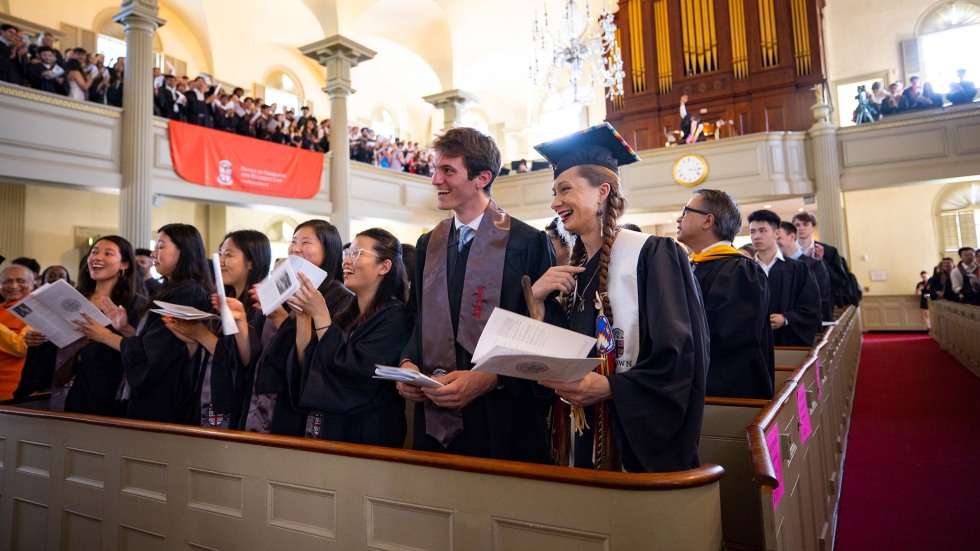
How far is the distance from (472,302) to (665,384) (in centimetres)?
67

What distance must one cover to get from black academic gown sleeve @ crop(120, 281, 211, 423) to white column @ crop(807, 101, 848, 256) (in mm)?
10202

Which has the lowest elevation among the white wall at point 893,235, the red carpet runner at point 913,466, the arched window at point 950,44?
the red carpet runner at point 913,466

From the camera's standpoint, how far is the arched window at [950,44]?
13328 mm

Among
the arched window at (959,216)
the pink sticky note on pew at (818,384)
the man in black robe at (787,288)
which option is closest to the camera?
the pink sticky note on pew at (818,384)

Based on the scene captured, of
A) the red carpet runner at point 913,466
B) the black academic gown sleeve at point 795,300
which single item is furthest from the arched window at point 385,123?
the black academic gown sleeve at point 795,300

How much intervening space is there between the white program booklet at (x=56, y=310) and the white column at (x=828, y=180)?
10.5 m

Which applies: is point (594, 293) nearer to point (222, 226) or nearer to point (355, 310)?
point (355, 310)

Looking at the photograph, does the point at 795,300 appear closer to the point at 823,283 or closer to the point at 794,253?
the point at 794,253

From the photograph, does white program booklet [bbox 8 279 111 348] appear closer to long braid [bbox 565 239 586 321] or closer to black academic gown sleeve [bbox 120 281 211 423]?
black academic gown sleeve [bbox 120 281 211 423]

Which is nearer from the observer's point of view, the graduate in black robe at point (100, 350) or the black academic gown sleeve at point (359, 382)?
the black academic gown sleeve at point (359, 382)

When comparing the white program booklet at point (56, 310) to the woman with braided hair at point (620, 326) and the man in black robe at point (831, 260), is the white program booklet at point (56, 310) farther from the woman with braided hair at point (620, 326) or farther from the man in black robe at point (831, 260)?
the man in black robe at point (831, 260)

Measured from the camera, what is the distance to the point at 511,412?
1.99m

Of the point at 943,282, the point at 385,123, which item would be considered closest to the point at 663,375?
the point at 943,282

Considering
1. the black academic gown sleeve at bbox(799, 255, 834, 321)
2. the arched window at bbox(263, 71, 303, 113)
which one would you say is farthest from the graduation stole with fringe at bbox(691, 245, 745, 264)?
the arched window at bbox(263, 71, 303, 113)
